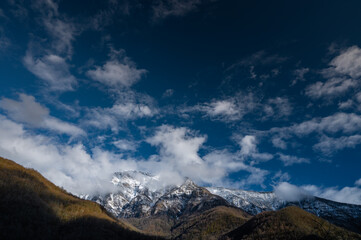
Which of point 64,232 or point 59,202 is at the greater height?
point 59,202

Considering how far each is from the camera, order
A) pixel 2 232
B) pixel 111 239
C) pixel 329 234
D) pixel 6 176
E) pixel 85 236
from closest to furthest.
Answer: pixel 329 234
pixel 2 232
pixel 85 236
pixel 111 239
pixel 6 176

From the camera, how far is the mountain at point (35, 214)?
70.4 meters

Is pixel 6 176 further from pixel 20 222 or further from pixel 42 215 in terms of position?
pixel 20 222

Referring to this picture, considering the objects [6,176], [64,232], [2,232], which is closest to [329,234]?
[2,232]

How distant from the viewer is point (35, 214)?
274 feet

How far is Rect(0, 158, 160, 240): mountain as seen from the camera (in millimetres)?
70438

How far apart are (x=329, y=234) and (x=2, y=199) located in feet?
332

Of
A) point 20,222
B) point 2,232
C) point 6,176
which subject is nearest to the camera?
point 2,232

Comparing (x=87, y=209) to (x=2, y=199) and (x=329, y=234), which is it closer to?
(x=2, y=199)

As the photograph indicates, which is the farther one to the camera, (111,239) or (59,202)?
(59,202)

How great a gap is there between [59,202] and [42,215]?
3907 cm

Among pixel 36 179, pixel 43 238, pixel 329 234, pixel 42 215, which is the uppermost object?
pixel 36 179

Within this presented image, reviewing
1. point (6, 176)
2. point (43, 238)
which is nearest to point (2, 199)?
point (43, 238)

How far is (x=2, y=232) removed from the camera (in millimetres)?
61750
